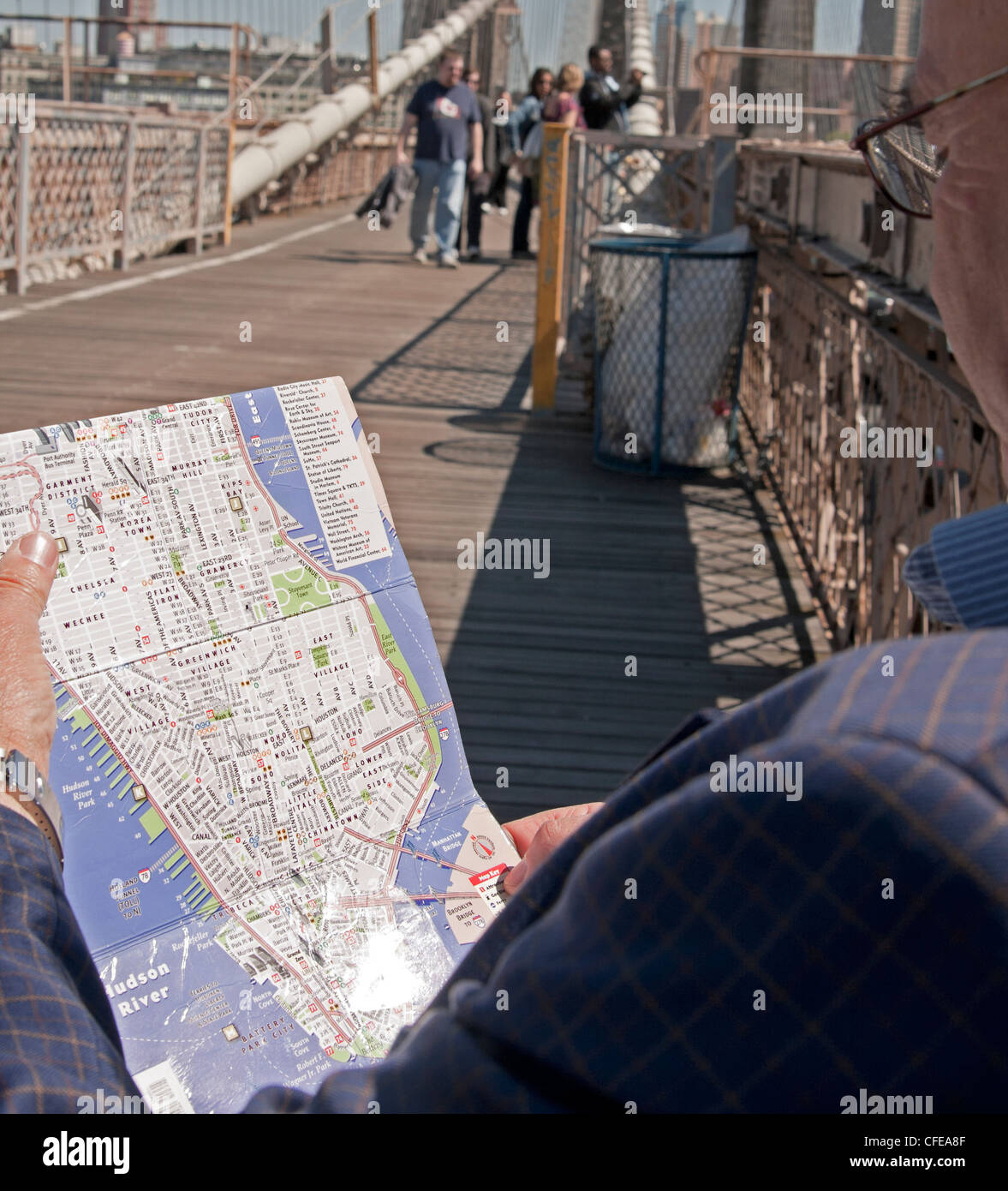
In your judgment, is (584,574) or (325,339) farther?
(325,339)

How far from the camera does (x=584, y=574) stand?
4156 millimetres

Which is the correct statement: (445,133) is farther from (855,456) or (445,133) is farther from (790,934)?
(790,934)

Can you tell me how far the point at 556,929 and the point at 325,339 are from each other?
7.59 m

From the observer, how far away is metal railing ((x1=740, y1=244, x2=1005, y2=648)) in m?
2.48

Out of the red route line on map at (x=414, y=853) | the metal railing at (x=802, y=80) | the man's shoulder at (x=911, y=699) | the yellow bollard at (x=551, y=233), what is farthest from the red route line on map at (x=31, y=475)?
the yellow bollard at (x=551, y=233)

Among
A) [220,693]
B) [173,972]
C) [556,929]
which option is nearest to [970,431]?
[220,693]

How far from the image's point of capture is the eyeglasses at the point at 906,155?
863 mm

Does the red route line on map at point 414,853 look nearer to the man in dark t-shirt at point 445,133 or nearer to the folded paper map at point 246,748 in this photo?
the folded paper map at point 246,748

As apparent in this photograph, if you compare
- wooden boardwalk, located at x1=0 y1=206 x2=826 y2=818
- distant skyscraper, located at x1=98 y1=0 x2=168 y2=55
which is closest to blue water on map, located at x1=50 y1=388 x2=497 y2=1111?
wooden boardwalk, located at x1=0 y1=206 x2=826 y2=818

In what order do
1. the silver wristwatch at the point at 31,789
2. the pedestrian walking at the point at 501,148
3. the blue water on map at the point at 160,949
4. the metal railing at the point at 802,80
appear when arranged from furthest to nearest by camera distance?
the pedestrian walking at the point at 501,148 → the metal railing at the point at 802,80 → the blue water on map at the point at 160,949 → the silver wristwatch at the point at 31,789

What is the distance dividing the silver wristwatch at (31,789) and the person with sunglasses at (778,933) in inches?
23.1

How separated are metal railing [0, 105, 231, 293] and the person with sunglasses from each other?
9.10 metres

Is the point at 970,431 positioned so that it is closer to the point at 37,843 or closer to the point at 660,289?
the point at 37,843

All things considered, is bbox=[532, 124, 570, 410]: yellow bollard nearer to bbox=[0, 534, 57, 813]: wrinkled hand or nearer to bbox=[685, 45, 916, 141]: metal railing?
bbox=[685, 45, 916, 141]: metal railing
